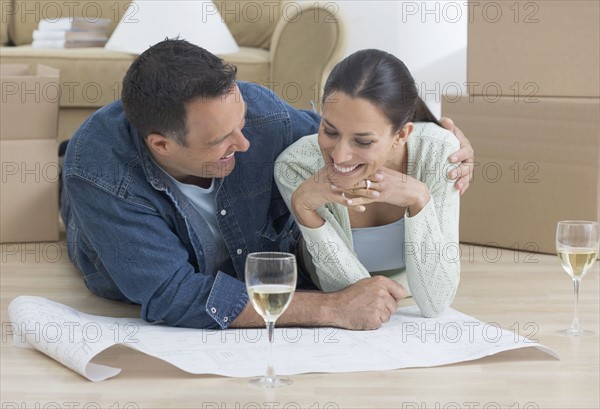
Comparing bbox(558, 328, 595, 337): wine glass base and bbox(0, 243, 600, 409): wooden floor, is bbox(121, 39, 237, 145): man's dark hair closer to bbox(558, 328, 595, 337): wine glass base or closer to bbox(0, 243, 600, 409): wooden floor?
bbox(0, 243, 600, 409): wooden floor

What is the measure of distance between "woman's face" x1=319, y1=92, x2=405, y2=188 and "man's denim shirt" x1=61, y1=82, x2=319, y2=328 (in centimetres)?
27

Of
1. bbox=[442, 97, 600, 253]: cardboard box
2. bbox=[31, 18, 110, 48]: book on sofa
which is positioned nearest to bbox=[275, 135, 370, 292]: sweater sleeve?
bbox=[442, 97, 600, 253]: cardboard box

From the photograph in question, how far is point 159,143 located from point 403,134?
0.42 meters

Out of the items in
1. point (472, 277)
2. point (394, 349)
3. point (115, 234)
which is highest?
point (115, 234)

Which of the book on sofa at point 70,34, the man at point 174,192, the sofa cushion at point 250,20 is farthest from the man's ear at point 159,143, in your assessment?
the sofa cushion at point 250,20

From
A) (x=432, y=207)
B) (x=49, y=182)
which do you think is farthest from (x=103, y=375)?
(x=49, y=182)

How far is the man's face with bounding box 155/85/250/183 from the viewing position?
5.58ft

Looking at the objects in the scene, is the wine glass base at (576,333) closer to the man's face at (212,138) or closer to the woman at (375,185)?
the woman at (375,185)

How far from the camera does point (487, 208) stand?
8.73ft

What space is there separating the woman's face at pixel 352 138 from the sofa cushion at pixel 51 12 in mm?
2224

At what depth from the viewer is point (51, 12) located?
3.73 metres

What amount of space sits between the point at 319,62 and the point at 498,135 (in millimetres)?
734

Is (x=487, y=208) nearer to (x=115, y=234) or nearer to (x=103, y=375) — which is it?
(x=115, y=234)

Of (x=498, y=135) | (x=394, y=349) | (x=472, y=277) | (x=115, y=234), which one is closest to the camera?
(x=394, y=349)
